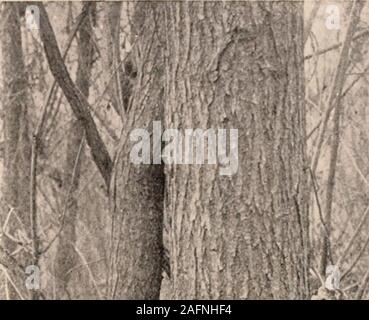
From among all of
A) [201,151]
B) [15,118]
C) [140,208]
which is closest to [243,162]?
[201,151]

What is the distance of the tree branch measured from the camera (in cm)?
402

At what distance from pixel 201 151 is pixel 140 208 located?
3.44 feet

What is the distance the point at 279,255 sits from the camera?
2.46m

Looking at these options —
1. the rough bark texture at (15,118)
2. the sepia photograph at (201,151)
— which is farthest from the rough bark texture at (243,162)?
the rough bark texture at (15,118)

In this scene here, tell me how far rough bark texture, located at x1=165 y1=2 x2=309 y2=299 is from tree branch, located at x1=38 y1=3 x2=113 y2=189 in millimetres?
1560

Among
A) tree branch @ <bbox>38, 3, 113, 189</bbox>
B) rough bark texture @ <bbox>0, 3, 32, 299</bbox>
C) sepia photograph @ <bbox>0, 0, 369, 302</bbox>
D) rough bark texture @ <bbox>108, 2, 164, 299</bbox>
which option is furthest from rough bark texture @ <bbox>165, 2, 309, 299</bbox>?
rough bark texture @ <bbox>0, 3, 32, 299</bbox>

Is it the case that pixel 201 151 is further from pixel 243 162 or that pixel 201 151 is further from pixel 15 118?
pixel 15 118

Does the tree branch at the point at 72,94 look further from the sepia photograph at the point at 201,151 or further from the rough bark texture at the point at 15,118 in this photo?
the rough bark texture at the point at 15,118

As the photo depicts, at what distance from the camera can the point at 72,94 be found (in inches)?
159

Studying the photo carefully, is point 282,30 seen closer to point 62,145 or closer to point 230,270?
point 230,270

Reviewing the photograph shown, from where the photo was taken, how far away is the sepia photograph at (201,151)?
2.46 meters

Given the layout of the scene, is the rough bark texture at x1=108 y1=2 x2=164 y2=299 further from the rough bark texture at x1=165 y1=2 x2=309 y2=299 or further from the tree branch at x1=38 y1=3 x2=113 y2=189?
the rough bark texture at x1=165 y1=2 x2=309 y2=299
